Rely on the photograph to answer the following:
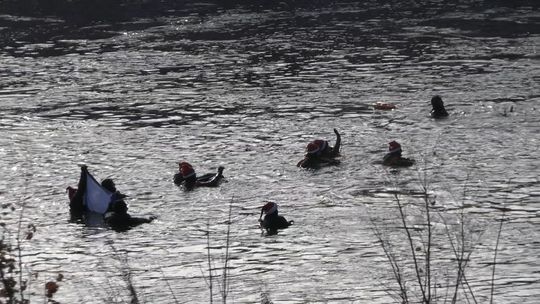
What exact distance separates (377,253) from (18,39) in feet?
154

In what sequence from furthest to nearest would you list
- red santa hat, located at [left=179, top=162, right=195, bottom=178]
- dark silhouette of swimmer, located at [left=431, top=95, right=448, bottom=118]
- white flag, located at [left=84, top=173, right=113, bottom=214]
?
1. dark silhouette of swimmer, located at [left=431, top=95, right=448, bottom=118]
2. red santa hat, located at [left=179, top=162, right=195, bottom=178]
3. white flag, located at [left=84, top=173, right=113, bottom=214]

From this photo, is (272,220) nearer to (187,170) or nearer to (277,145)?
(187,170)

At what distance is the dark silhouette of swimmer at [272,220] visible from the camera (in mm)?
24266

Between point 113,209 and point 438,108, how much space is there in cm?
1454

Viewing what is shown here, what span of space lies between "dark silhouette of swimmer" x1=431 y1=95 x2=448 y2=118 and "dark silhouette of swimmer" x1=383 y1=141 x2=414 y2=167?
6.15 meters

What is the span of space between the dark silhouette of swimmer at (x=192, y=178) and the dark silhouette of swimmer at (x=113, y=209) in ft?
6.78

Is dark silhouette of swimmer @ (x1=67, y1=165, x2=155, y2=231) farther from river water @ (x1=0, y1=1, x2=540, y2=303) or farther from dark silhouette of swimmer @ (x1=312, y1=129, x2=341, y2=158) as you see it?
dark silhouette of swimmer @ (x1=312, y1=129, x2=341, y2=158)

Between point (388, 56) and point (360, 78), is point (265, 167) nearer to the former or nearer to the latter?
point (360, 78)

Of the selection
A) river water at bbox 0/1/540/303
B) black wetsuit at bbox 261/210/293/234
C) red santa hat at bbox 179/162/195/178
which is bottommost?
river water at bbox 0/1/540/303

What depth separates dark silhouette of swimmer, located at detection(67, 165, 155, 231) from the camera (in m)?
25.6

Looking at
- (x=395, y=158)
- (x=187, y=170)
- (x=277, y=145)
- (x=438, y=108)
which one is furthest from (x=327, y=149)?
(x=438, y=108)

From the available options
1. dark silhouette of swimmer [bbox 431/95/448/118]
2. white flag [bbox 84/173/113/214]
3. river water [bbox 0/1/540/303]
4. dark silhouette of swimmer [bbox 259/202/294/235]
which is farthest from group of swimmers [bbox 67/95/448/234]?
dark silhouette of swimmer [bbox 431/95/448/118]

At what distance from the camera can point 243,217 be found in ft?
85.3

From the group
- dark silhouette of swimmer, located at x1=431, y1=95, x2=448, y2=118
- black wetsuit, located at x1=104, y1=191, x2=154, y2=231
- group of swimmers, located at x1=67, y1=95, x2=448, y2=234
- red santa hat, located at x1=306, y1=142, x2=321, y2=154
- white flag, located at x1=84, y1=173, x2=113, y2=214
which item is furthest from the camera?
dark silhouette of swimmer, located at x1=431, y1=95, x2=448, y2=118
